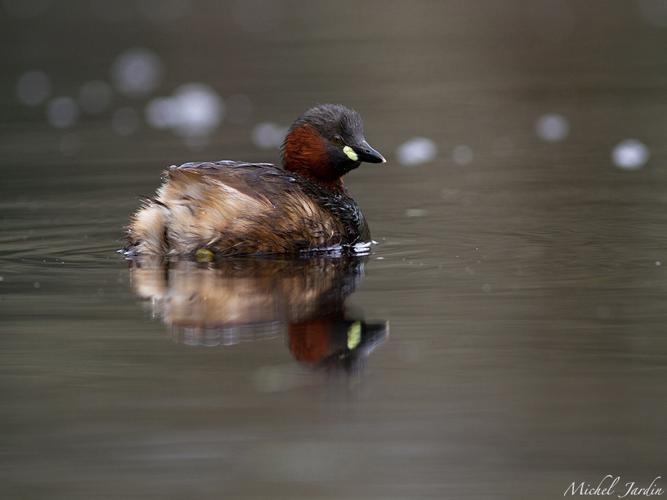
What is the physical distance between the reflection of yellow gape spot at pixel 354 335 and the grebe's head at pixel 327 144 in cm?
203

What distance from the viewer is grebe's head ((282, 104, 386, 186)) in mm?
7289

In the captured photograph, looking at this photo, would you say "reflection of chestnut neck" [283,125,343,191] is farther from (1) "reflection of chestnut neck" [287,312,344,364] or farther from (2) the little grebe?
(1) "reflection of chestnut neck" [287,312,344,364]

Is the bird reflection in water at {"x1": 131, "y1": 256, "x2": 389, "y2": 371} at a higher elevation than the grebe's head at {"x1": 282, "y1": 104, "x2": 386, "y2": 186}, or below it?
below

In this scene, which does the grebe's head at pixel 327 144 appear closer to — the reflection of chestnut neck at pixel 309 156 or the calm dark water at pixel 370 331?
the reflection of chestnut neck at pixel 309 156

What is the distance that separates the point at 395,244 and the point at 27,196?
301cm

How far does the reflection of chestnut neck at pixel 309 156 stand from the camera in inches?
288

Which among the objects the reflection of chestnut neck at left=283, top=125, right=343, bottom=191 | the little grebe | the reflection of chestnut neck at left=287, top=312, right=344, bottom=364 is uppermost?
the reflection of chestnut neck at left=283, top=125, right=343, bottom=191

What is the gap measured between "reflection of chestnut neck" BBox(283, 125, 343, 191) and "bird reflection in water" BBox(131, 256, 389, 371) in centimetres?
61

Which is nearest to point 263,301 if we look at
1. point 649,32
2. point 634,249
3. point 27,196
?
point 634,249

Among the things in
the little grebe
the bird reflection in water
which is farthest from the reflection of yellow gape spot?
the little grebe

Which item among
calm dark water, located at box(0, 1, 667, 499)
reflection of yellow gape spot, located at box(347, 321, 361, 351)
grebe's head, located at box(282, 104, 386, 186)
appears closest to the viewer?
calm dark water, located at box(0, 1, 667, 499)

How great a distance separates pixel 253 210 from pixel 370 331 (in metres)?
1.64

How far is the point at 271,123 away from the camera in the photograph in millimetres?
12211

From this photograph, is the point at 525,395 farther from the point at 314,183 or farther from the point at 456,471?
the point at 314,183
